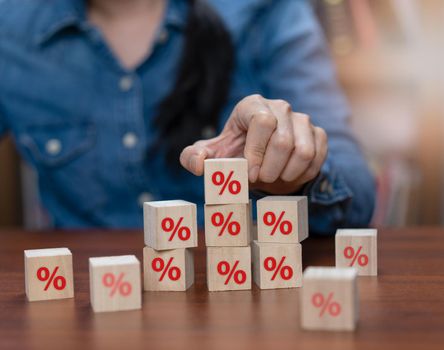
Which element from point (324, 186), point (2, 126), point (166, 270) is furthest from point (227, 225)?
point (2, 126)

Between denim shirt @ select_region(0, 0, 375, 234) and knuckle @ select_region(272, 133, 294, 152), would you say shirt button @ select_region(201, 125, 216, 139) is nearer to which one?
denim shirt @ select_region(0, 0, 375, 234)

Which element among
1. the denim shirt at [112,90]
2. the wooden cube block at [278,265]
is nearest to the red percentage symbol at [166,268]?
the wooden cube block at [278,265]

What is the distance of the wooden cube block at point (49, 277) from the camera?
3.28 feet

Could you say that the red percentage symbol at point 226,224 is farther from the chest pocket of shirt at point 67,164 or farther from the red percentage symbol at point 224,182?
the chest pocket of shirt at point 67,164

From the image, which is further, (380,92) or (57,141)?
(380,92)

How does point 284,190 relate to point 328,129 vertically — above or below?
below

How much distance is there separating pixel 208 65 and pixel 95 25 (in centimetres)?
33

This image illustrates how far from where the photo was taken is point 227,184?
102cm

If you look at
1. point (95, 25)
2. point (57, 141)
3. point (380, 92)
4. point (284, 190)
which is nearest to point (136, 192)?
point (57, 141)

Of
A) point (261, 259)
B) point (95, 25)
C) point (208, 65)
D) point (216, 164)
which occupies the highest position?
point (95, 25)

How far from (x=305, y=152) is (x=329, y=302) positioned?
0.33m

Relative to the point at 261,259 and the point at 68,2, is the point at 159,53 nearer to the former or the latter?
the point at 68,2

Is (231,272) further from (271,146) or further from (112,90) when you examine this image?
(112,90)

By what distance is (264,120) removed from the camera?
109 cm
